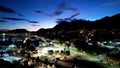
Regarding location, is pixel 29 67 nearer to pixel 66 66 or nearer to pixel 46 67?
pixel 46 67

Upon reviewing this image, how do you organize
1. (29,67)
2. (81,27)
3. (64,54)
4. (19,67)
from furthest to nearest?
(81,27) < (64,54) < (29,67) < (19,67)

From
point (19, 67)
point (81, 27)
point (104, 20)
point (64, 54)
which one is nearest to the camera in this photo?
point (19, 67)

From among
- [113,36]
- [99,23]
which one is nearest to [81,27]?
[99,23]

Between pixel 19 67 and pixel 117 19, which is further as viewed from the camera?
pixel 117 19

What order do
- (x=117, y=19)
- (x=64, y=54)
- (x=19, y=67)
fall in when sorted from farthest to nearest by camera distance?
1. (x=117, y=19)
2. (x=64, y=54)
3. (x=19, y=67)

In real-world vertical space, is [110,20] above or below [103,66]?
above

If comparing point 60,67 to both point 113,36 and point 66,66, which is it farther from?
point 113,36

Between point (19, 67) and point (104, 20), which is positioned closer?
point (19, 67)

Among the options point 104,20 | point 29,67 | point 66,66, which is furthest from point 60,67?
point 104,20

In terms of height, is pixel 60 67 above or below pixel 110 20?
below
